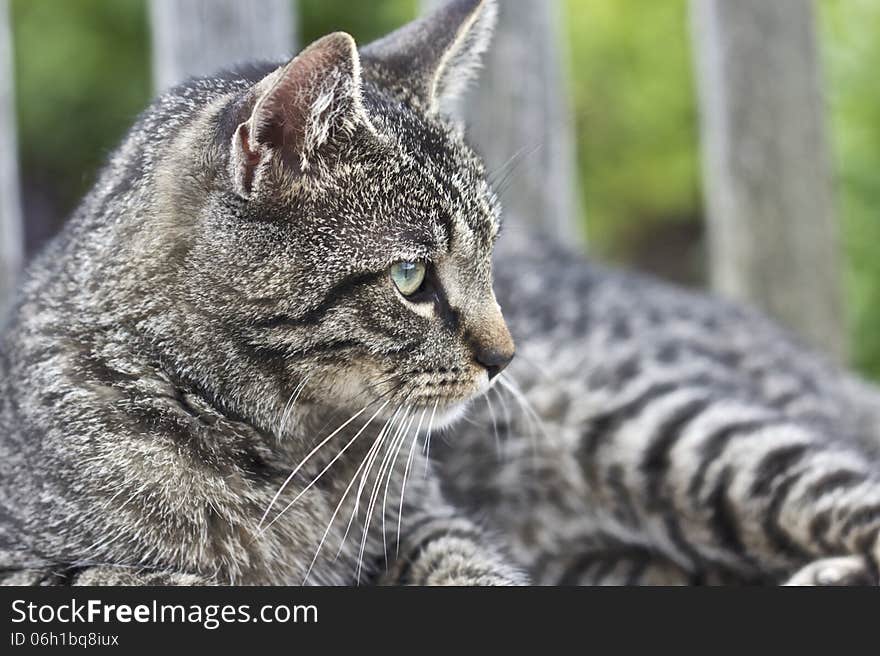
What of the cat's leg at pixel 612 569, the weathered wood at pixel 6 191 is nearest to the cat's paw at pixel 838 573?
the cat's leg at pixel 612 569

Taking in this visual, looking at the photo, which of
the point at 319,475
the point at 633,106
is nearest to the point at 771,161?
the point at 319,475

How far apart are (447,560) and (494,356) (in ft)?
1.56

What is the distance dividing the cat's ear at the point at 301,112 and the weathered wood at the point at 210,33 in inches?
56.8

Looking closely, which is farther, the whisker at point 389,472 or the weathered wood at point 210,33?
the weathered wood at point 210,33

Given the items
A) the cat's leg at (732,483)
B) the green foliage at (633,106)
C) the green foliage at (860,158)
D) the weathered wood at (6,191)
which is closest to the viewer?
the cat's leg at (732,483)

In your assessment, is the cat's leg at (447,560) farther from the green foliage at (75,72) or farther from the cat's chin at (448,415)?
the green foliage at (75,72)

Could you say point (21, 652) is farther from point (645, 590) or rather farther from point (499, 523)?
point (499, 523)

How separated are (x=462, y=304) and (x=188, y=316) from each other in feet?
1.75

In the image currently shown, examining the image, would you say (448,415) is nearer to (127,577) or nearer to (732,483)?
(127,577)

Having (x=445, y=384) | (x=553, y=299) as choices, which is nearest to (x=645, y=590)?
(x=445, y=384)

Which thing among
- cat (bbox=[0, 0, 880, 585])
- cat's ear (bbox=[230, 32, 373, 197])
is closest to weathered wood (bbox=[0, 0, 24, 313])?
cat (bbox=[0, 0, 880, 585])

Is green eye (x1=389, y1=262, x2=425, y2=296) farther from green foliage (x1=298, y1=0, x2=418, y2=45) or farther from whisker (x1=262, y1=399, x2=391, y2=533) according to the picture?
green foliage (x1=298, y1=0, x2=418, y2=45)

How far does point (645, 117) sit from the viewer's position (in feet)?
25.0

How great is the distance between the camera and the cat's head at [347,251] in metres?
1.99
